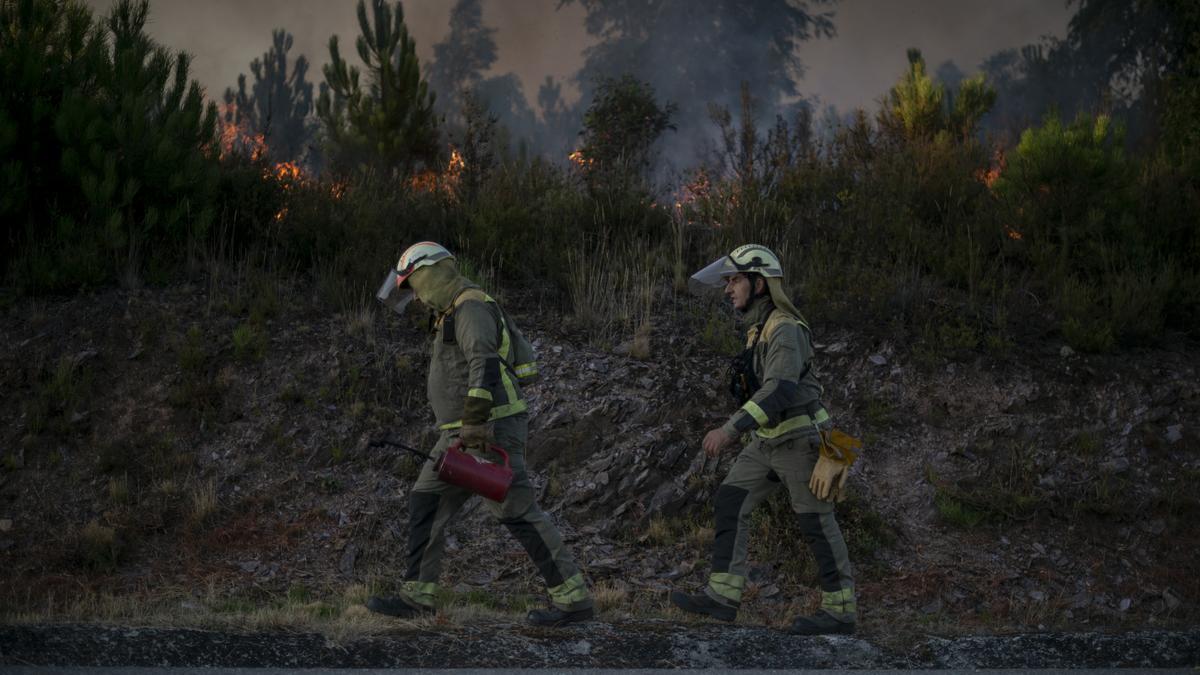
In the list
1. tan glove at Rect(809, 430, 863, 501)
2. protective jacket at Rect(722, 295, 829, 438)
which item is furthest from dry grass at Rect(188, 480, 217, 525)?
tan glove at Rect(809, 430, 863, 501)

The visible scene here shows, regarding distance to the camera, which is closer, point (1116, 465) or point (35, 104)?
point (1116, 465)

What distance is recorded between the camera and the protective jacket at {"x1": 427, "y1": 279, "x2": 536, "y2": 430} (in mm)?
5652

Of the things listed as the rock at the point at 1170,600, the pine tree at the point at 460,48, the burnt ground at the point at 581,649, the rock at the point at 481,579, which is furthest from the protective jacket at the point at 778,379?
the pine tree at the point at 460,48

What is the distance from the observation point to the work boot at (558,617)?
5.87 meters

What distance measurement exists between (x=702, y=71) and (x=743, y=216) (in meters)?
27.3

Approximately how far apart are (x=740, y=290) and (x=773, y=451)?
0.87m

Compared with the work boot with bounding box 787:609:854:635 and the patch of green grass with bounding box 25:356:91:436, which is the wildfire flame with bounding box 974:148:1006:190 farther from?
the patch of green grass with bounding box 25:356:91:436

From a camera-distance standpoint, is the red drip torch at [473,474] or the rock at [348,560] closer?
the red drip torch at [473,474]

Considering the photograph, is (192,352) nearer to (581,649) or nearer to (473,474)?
(473,474)

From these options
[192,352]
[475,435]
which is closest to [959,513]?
[475,435]

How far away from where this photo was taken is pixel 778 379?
5.75 meters

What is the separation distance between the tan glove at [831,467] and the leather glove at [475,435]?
5.41 ft

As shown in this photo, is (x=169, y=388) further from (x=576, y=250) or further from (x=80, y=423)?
(x=576, y=250)

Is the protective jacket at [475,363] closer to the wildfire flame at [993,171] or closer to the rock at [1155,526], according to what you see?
the rock at [1155,526]
